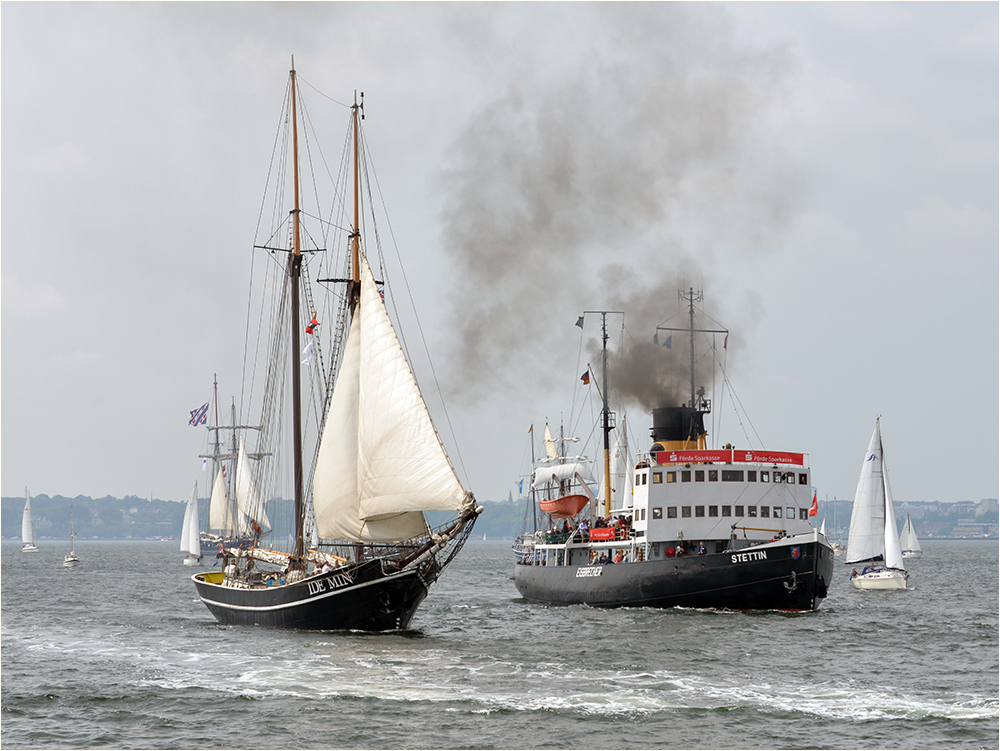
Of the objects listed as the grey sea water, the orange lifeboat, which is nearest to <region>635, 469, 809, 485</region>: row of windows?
the grey sea water

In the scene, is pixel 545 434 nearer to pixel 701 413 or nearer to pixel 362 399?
pixel 701 413

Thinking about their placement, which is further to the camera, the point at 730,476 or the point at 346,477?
the point at 730,476

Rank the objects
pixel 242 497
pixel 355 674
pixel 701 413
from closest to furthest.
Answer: pixel 355 674, pixel 701 413, pixel 242 497

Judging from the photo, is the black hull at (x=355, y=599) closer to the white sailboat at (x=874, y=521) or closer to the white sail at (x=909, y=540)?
the white sailboat at (x=874, y=521)

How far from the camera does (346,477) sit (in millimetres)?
45250

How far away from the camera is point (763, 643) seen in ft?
141

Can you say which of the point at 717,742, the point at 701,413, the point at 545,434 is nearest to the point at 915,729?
the point at 717,742

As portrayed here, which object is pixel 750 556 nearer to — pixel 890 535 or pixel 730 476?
pixel 730 476

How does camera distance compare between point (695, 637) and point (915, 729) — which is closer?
point (915, 729)

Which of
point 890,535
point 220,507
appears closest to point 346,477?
point 890,535

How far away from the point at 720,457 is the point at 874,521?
39.6 metres

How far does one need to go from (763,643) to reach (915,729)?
15769 millimetres

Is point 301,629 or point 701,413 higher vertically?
point 701,413

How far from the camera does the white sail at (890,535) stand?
86.6 metres
